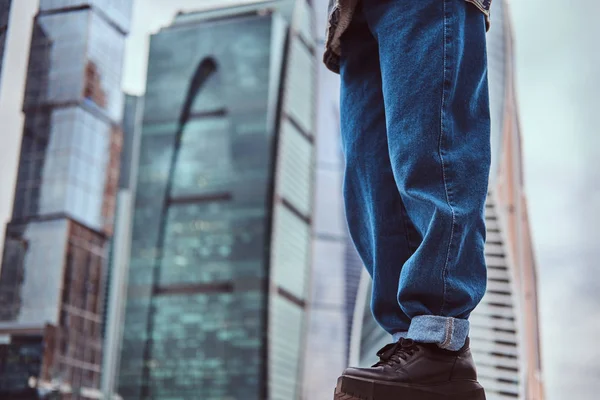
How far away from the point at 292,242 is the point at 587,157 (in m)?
25.3

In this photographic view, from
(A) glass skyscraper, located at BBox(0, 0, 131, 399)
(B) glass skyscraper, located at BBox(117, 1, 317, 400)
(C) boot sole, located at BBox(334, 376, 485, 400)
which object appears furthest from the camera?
(B) glass skyscraper, located at BBox(117, 1, 317, 400)

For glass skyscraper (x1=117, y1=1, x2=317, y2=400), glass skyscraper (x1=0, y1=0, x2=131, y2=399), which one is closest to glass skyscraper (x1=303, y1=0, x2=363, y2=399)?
glass skyscraper (x1=117, y1=1, x2=317, y2=400)

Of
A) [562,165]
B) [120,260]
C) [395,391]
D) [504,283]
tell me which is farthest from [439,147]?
[120,260]

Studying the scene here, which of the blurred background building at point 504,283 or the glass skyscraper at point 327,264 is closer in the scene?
the blurred background building at point 504,283

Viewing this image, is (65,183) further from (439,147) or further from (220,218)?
(220,218)

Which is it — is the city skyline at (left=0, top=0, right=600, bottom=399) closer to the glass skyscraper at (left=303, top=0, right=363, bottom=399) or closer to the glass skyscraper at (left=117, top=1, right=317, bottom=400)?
the glass skyscraper at (left=303, top=0, right=363, bottom=399)

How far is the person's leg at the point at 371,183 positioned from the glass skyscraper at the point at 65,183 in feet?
12.8

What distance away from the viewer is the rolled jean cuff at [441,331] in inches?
33.0

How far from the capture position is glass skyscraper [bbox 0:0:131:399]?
5.63 m

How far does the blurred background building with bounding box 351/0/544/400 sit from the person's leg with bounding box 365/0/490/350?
1.06 metres

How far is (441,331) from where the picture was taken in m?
0.84

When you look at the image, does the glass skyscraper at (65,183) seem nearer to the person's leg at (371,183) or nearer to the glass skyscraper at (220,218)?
the person's leg at (371,183)

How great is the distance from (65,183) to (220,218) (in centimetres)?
2422

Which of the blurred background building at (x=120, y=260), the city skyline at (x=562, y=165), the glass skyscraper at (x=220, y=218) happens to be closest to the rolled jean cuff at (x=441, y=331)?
the city skyline at (x=562, y=165)
